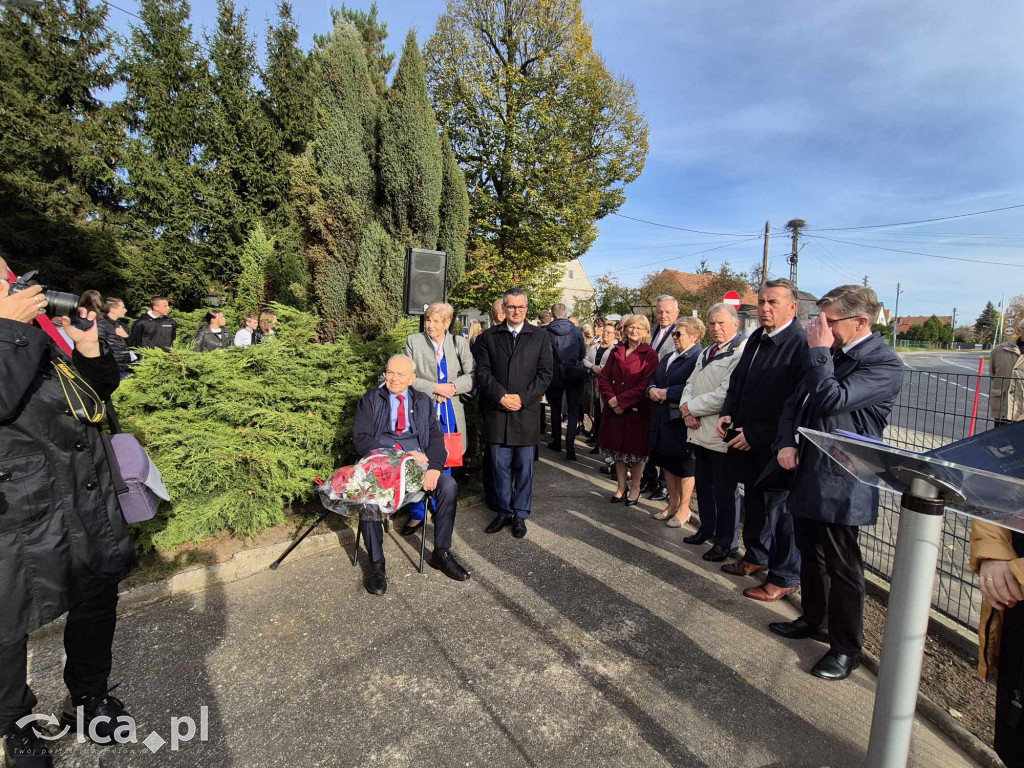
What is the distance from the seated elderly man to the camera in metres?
3.64

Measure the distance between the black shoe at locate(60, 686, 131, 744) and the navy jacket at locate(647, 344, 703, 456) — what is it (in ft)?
13.2

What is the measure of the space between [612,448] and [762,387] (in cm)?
192

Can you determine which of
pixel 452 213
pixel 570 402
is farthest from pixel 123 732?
pixel 452 213

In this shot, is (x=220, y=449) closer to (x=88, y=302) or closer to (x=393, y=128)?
(x=88, y=302)

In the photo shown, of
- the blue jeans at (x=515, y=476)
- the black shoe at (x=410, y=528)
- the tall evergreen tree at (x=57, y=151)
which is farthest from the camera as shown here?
the tall evergreen tree at (x=57, y=151)

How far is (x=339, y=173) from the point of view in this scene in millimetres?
6973

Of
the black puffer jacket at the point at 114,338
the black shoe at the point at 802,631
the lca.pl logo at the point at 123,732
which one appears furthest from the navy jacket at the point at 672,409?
the black puffer jacket at the point at 114,338

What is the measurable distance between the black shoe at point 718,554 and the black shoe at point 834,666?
4.12 ft

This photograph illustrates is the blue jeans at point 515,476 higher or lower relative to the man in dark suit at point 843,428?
lower

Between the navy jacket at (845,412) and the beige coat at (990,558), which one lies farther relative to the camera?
the navy jacket at (845,412)

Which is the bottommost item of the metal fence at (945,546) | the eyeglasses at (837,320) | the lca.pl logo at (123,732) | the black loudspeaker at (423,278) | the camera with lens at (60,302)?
the lca.pl logo at (123,732)

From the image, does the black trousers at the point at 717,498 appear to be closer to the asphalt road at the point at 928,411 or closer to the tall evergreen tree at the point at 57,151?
the asphalt road at the point at 928,411

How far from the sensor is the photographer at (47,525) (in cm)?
175

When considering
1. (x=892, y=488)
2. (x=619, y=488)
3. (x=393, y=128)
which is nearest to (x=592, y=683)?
(x=892, y=488)
